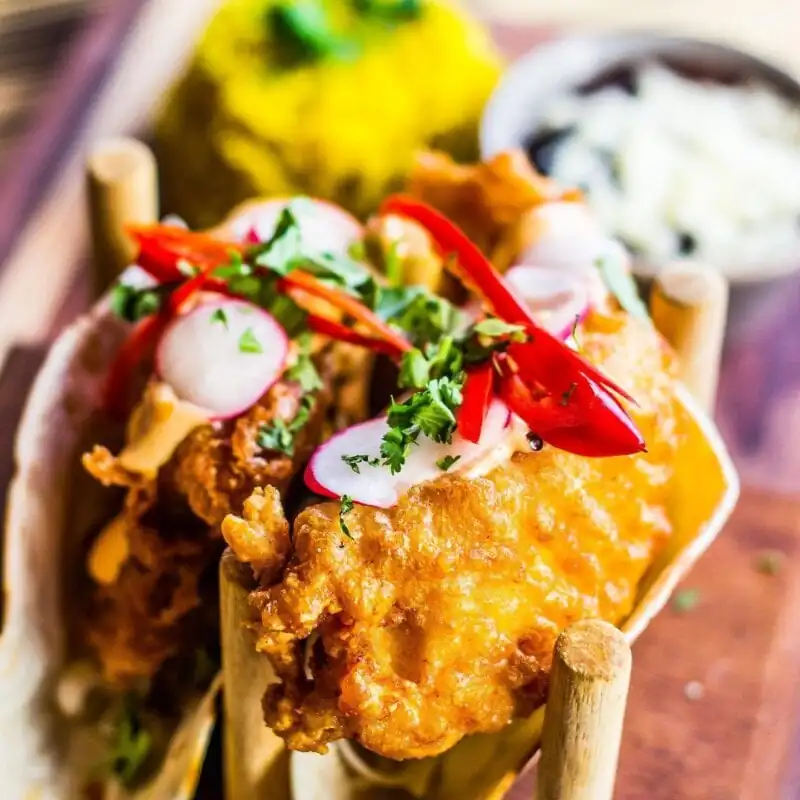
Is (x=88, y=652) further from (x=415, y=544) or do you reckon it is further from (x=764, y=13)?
(x=764, y=13)

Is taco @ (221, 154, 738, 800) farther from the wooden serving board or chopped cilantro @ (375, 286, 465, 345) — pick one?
the wooden serving board

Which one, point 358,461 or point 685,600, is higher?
A: point 358,461

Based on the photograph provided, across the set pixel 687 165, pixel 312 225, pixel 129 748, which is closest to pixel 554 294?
pixel 312 225

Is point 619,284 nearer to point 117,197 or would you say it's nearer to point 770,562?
point 770,562

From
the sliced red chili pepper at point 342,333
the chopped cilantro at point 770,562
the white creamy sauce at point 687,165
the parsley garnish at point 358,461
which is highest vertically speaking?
the parsley garnish at point 358,461

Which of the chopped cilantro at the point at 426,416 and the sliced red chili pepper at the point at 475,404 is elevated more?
the chopped cilantro at the point at 426,416

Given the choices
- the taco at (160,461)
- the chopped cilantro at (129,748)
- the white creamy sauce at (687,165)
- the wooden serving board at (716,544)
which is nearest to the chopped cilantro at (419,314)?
the taco at (160,461)

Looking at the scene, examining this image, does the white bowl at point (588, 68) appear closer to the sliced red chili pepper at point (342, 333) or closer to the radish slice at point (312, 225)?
the radish slice at point (312, 225)
